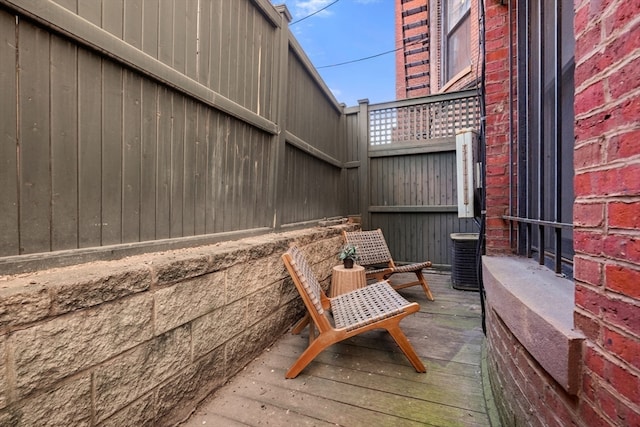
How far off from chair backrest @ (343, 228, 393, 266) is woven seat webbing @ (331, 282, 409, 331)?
40.6 inches

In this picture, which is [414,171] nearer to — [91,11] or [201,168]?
[201,168]

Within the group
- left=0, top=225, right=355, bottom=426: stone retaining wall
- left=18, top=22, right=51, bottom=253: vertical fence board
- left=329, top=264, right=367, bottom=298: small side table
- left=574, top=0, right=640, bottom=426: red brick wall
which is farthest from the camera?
left=329, top=264, right=367, bottom=298: small side table

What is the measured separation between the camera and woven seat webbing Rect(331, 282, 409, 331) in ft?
6.11

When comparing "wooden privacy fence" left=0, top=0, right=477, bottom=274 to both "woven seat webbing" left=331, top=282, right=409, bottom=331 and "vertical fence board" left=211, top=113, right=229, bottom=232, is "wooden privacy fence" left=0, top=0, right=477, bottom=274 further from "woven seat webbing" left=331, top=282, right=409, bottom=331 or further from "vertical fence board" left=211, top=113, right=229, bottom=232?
"woven seat webbing" left=331, top=282, right=409, bottom=331

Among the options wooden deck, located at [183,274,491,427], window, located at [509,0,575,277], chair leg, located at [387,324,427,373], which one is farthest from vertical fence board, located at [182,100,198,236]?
window, located at [509,0,575,277]

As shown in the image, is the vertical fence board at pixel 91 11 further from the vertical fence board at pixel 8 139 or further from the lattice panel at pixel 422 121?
the lattice panel at pixel 422 121

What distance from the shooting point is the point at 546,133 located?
56.6 inches

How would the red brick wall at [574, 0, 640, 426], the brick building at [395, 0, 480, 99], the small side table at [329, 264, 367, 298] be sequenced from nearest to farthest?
the red brick wall at [574, 0, 640, 426] < the small side table at [329, 264, 367, 298] < the brick building at [395, 0, 480, 99]

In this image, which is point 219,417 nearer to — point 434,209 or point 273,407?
point 273,407

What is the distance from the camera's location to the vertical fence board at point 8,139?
96cm

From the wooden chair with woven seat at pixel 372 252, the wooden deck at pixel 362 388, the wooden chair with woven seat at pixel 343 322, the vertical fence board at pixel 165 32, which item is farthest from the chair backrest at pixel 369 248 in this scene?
the vertical fence board at pixel 165 32

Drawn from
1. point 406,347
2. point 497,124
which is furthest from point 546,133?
point 406,347

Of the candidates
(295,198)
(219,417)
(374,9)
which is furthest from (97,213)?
(374,9)

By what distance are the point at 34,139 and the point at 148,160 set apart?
45 cm
